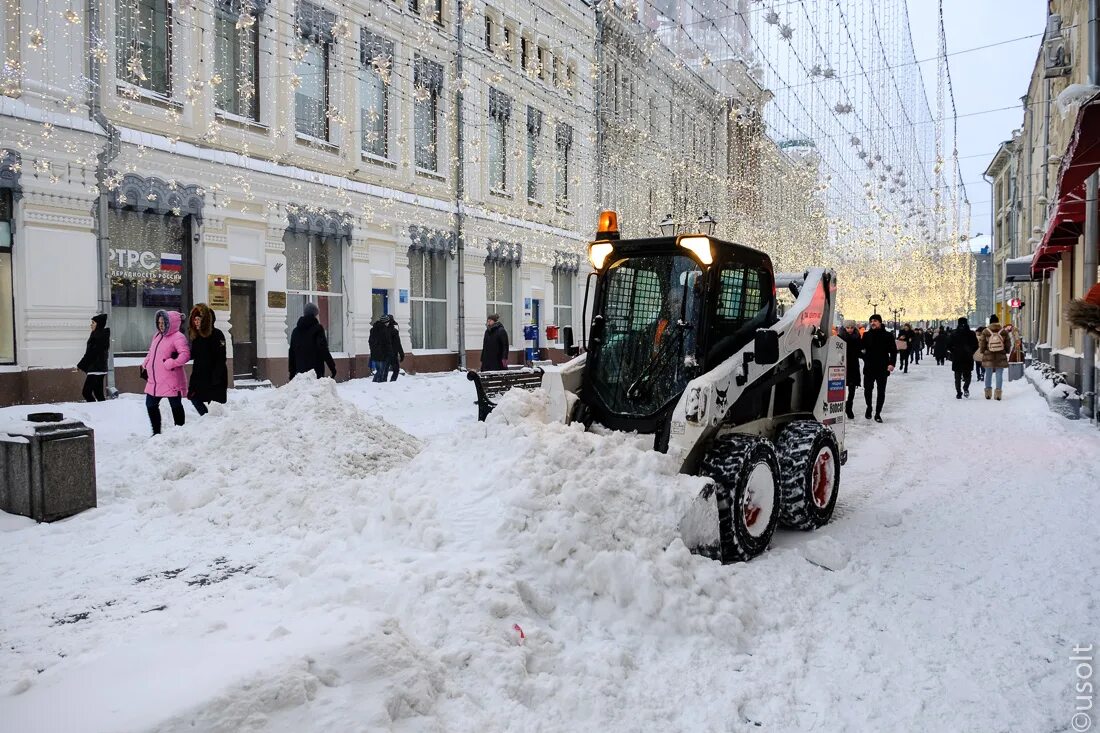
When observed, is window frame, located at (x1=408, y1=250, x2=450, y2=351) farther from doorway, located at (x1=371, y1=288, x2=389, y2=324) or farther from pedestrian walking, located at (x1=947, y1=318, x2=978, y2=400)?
pedestrian walking, located at (x1=947, y1=318, x2=978, y2=400)

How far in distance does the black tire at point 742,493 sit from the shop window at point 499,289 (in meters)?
19.3

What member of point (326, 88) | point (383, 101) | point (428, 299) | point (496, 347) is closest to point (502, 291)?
point (428, 299)

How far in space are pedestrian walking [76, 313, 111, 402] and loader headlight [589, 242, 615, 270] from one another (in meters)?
9.29


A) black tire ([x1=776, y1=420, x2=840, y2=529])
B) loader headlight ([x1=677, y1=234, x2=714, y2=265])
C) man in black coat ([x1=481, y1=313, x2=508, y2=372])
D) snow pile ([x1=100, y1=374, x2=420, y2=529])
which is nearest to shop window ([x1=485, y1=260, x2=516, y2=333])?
man in black coat ([x1=481, y1=313, x2=508, y2=372])

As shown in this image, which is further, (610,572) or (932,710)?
(610,572)

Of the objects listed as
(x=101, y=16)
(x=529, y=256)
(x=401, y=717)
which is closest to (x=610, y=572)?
(x=401, y=717)

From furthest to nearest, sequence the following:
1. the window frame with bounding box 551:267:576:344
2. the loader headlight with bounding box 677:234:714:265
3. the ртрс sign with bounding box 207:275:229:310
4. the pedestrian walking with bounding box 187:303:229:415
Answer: the window frame with bounding box 551:267:576:344 → the ртрс sign with bounding box 207:275:229:310 → the pedestrian walking with bounding box 187:303:229:415 → the loader headlight with bounding box 677:234:714:265

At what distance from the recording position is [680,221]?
76.8 feet

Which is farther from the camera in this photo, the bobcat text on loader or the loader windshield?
the loader windshield

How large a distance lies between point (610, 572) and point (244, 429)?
5107 mm

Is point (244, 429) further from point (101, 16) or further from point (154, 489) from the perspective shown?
point (101, 16)

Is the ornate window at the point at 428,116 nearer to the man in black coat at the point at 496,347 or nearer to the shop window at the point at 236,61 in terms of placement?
the shop window at the point at 236,61

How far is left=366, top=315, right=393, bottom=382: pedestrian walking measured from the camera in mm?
17844

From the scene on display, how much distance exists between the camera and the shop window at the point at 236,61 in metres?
15.9
